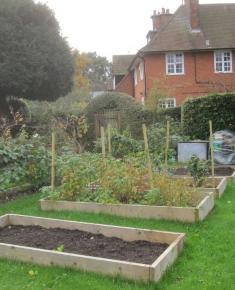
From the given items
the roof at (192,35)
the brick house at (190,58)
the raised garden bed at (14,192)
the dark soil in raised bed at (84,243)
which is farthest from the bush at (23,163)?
the roof at (192,35)

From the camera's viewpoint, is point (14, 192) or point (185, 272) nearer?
point (185, 272)

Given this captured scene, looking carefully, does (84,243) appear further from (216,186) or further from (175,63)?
(175,63)

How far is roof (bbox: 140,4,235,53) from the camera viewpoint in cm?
3173

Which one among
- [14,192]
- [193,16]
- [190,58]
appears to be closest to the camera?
[14,192]

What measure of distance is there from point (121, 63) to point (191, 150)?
33.2m

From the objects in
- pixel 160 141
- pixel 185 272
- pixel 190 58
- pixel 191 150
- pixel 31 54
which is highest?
pixel 190 58

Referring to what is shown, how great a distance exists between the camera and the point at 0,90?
25.6 metres

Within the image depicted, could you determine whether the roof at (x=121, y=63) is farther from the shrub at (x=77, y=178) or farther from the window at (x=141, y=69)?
the shrub at (x=77, y=178)

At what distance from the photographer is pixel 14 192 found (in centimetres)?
1051

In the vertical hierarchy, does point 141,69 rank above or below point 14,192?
above

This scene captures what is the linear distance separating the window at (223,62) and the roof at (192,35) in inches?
30.1

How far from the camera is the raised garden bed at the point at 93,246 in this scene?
531 centimetres

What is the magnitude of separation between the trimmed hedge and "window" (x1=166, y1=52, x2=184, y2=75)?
15.0m

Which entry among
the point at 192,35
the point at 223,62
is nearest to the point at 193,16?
the point at 192,35
